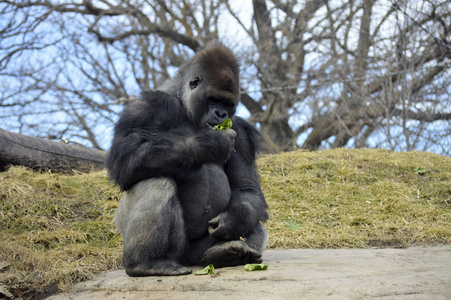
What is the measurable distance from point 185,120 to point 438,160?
549 cm

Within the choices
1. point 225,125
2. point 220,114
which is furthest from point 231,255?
point 220,114

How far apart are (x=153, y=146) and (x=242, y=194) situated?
36.2 inches

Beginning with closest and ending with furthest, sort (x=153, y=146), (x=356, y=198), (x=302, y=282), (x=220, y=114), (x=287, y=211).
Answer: (x=302, y=282) → (x=153, y=146) → (x=220, y=114) → (x=287, y=211) → (x=356, y=198)

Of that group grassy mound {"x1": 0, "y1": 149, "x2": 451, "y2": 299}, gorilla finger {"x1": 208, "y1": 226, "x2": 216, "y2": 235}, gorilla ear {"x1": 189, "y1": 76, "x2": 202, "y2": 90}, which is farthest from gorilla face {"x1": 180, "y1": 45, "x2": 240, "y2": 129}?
grassy mound {"x1": 0, "y1": 149, "x2": 451, "y2": 299}

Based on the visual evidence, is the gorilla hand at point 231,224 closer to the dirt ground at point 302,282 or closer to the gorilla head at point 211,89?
the dirt ground at point 302,282

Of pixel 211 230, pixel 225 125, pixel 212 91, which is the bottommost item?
pixel 211 230

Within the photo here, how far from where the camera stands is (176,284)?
316cm

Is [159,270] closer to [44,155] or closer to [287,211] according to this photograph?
[287,211]

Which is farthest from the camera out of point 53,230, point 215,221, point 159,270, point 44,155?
point 44,155

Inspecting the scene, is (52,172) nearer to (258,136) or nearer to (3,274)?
(3,274)

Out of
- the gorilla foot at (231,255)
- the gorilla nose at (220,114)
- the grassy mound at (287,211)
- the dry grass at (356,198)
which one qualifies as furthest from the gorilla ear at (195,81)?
the dry grass at (356,198)

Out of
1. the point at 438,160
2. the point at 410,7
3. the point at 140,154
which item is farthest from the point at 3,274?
the point at 410,7

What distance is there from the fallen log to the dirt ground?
3122 mm

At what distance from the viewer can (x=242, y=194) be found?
4047 mm
